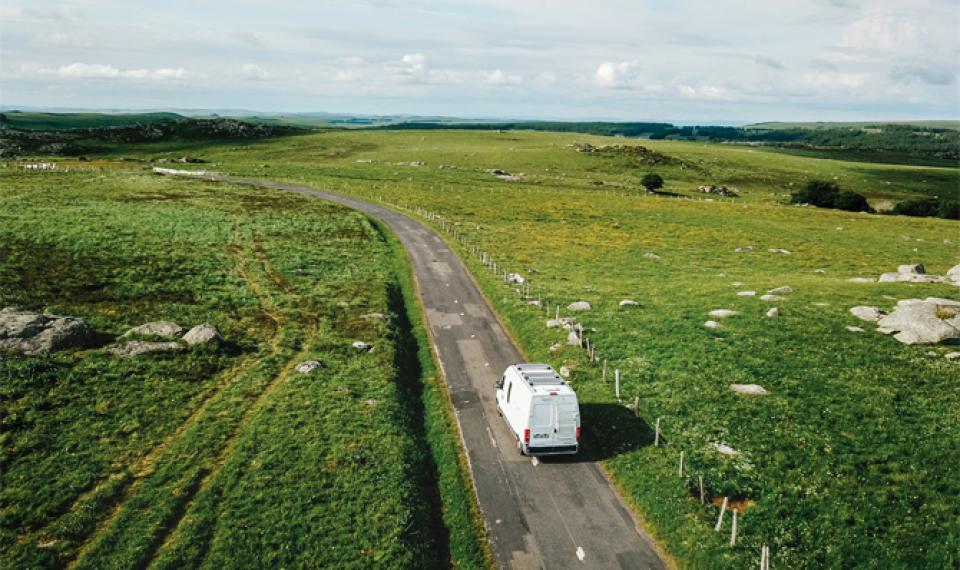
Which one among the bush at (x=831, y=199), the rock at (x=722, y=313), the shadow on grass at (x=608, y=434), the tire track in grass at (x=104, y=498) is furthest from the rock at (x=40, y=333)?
the bush at (x=831, y=199)

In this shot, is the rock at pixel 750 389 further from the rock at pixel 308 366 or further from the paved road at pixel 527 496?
the rock at pixel 308 366

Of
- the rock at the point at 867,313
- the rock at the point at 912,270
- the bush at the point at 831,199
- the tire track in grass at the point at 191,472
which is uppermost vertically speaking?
the bush at the point at 831,199

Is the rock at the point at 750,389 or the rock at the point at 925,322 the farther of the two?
the rock at the point at 925,322

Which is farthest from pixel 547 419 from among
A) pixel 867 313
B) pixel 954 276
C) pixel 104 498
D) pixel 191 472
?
pixel 954 276

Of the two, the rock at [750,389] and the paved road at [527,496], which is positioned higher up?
the rock at [750,389]

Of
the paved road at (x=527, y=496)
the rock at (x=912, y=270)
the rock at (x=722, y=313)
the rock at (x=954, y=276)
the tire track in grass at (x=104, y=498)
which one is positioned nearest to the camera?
the tire track in grass at (x=104, y=498)

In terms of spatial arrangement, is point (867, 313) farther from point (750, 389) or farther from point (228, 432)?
point (228, 432)

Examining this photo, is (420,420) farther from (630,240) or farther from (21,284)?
(630,240)

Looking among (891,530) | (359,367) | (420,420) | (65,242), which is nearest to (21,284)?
(65,242)
